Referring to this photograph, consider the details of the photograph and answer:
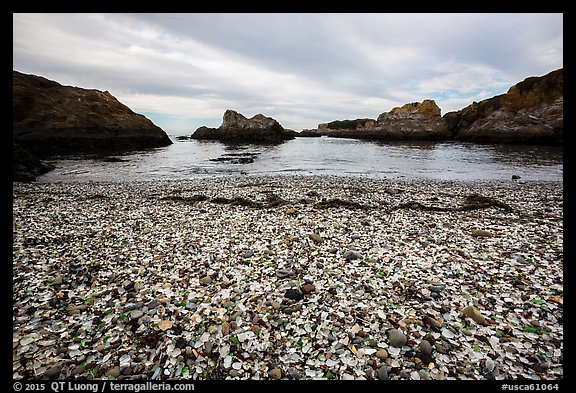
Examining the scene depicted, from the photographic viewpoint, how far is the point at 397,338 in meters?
4.09

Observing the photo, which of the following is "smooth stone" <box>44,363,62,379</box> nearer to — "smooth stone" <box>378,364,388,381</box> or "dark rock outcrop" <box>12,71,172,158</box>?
"smooth stone" <box>378,364,388,381</box>

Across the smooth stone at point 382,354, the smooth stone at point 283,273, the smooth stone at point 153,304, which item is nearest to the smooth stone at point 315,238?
the smooth stone at point 283,273

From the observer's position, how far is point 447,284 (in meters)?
5.62

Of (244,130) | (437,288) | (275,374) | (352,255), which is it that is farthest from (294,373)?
(244,130)

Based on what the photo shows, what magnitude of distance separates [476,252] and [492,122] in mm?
96427

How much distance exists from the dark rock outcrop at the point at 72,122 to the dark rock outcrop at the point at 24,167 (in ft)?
64.4

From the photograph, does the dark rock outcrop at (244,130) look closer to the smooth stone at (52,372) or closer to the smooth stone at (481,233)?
the smooth stone at (481,233)

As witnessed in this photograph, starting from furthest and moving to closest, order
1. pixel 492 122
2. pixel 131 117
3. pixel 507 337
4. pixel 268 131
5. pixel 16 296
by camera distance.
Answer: pixel 268 131, pixel 492 122, pixel 131 117, pixel 16 296, pixel 507 337

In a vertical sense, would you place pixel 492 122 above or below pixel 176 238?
above

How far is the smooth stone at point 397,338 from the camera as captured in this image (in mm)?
4047

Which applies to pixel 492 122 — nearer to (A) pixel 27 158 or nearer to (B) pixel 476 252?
(B) pixel 476 252

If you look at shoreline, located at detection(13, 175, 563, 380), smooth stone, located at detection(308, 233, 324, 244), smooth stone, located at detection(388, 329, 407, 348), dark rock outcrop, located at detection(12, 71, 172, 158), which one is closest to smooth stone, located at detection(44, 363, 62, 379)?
shoreline, located at detection(13, 175, 563, 380)
